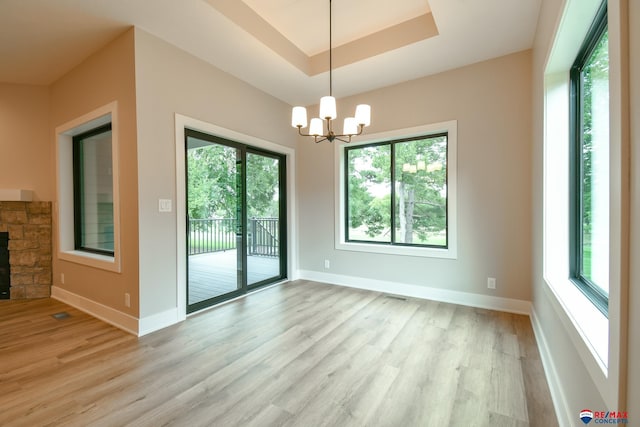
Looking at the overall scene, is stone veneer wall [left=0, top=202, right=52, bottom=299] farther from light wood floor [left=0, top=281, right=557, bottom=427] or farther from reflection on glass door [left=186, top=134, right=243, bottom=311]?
reflection on glass door [left=186, top=134, right=243, bottom=311]

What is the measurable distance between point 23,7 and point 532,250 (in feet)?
17.5

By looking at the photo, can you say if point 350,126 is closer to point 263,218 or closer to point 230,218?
point 230,218

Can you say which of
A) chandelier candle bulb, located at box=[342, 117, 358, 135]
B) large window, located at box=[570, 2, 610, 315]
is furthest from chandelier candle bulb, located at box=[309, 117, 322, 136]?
large window, located at box=[570, 2, 610, 315]

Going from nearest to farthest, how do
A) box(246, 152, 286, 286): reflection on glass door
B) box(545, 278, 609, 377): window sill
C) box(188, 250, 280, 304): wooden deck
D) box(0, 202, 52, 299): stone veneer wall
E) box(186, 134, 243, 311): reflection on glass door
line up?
box(545, 278, 609, 377): window sill < box(186, 134, 243, 311): reflection on glass door < box(188, 250, 280, 304): wooden deck < box(0, 202, 52, 299): stone veneer wall < box(246, 152, 286, 286): reflection on glass door

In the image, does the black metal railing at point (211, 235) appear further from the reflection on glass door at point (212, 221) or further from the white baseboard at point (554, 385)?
the white baseboard at point (554, 385)

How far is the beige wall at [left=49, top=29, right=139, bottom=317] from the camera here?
277cm

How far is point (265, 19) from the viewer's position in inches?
121

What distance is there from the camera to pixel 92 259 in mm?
3270

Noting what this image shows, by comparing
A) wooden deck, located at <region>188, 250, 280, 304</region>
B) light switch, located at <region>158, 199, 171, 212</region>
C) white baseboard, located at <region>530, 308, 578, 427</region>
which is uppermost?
light switch, located at <region>158, 199, 171, 212</region>

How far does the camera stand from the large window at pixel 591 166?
150 cm

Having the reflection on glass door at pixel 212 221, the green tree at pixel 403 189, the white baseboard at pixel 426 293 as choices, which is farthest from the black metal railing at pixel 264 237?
the green tree at pixel 403 189

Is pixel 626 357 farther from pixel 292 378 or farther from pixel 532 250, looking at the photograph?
pixel 532 250

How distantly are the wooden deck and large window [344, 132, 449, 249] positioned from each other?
5.03ft

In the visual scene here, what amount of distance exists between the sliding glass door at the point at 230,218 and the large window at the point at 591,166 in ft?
11.4
